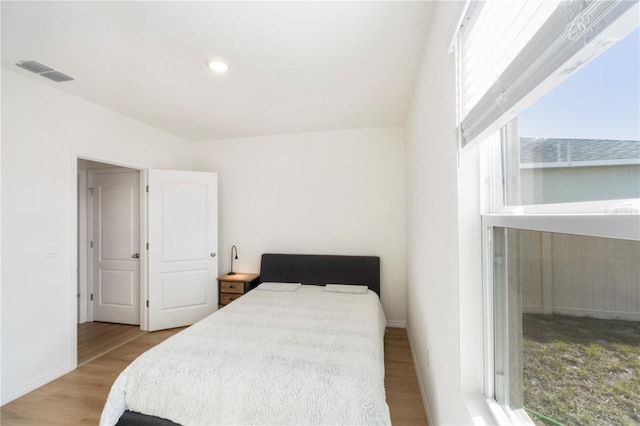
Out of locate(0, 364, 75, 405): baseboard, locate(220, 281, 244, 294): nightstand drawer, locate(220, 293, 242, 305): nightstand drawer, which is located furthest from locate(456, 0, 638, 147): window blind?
locate(0, 364, 75, 405): baseboard

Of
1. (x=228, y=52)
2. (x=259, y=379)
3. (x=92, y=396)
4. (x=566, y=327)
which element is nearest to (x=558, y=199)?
(x=566, y=327)

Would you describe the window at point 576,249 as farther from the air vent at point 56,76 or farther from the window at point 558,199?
the air vent at point 56,76

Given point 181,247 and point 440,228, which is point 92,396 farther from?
point 440,228

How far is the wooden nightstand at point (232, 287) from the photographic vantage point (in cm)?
336

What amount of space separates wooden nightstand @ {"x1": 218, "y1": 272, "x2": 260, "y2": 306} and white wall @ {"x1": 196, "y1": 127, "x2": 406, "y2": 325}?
34 centimetres

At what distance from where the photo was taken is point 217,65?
198cm

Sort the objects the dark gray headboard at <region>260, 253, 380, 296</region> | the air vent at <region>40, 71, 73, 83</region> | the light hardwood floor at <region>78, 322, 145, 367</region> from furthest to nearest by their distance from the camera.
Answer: the dark gray headboard at <region>260, 253, 380, 296</region>, the light hardwood floor at <region>78, 322, 145, 367</region>, the air vent at <region>40, 71, 73, 83</region>

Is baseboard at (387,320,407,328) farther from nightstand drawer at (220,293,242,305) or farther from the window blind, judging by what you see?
the window blind

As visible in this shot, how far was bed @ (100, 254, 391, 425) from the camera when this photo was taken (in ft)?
4.16

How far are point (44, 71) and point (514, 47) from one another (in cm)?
320

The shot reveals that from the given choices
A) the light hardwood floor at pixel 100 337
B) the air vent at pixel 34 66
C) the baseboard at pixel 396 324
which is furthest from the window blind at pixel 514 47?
the light hardwood floor at pixel 100 337

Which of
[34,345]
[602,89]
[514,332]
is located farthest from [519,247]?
[34,345]

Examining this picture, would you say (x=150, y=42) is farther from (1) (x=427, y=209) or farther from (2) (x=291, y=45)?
(1) (x=427, y=209)

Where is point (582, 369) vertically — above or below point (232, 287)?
above
